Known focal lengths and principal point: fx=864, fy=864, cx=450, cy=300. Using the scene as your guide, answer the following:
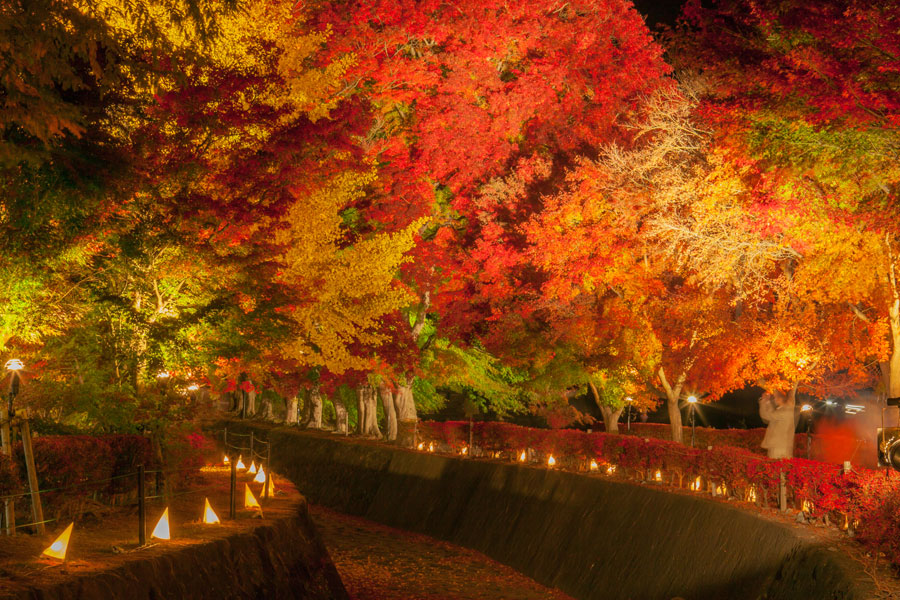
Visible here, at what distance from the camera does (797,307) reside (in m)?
17.2

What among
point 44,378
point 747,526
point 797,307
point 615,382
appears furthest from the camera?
point 615,382

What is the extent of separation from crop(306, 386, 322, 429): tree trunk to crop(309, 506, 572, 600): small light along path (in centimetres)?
1408

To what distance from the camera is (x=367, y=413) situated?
3025cm

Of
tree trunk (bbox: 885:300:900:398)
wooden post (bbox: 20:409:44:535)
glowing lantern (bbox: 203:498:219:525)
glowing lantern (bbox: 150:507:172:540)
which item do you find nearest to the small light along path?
glowing lantern (bbox: 203:498:219:525)

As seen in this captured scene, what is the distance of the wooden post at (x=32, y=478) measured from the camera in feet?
32.3

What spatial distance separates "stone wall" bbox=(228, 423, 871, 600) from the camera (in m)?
10.3

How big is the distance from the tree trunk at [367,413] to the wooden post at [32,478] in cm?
1941

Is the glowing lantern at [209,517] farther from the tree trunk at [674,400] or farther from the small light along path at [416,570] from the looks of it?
the tree trunk at [674,400]

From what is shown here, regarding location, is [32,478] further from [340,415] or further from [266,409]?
[266,409]

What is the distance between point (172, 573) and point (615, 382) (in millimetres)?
22394

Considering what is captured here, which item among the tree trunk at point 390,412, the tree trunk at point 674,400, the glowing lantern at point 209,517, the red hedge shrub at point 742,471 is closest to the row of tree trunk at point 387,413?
the tree trunk at point 390,412

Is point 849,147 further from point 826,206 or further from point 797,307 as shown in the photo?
point 797,307

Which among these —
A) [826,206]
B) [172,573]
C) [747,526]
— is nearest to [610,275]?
[826,206]

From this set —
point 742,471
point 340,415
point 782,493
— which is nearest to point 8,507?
point 782,493
